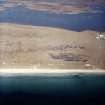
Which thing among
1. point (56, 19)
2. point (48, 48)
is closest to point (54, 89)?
point (48, 48)

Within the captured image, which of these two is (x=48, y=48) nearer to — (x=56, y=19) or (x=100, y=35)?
(x=56, y=19)

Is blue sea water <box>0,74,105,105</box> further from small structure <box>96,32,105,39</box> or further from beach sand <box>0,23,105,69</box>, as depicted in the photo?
small structure <box>96,32,105,39</box>

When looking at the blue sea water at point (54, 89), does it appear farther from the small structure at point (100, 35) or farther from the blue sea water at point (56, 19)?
the blue sea water at point (56, 19)

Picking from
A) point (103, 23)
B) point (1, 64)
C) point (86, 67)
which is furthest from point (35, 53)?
point (103, 23)

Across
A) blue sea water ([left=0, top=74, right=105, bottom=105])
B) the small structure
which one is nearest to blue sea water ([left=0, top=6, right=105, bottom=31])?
the small structure

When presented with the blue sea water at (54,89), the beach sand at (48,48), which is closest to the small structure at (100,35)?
the beach sand at (48,48)

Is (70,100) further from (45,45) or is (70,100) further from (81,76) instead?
(45,45)
